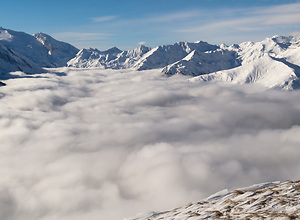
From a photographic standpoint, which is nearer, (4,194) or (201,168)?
(4,194)

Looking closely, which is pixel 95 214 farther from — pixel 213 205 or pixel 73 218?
pixel 213 205

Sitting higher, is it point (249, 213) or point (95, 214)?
point (249, 213)

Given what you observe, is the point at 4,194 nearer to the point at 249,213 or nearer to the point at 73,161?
the point at 73,161

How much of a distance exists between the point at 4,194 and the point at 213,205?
147466mm

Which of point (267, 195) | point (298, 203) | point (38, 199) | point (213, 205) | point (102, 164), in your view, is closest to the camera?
point (298, 203)

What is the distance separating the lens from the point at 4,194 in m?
156

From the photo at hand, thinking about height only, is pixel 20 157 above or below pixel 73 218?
above

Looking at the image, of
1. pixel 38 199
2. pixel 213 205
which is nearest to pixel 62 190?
pixel 38 199

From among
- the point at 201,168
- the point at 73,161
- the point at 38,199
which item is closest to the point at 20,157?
the point at 73,161

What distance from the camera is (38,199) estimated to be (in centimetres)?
15362

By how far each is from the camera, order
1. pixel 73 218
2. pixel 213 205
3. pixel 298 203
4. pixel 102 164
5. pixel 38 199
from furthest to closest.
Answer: pixel 102 164 → pixel 38 199 → pixel 73 218 → pixel 213 205 → pixel 298 203

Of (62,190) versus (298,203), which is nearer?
(298,203)

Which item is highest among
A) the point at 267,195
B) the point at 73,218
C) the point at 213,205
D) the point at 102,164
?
the point at 267,195

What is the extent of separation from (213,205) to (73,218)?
105 metres
